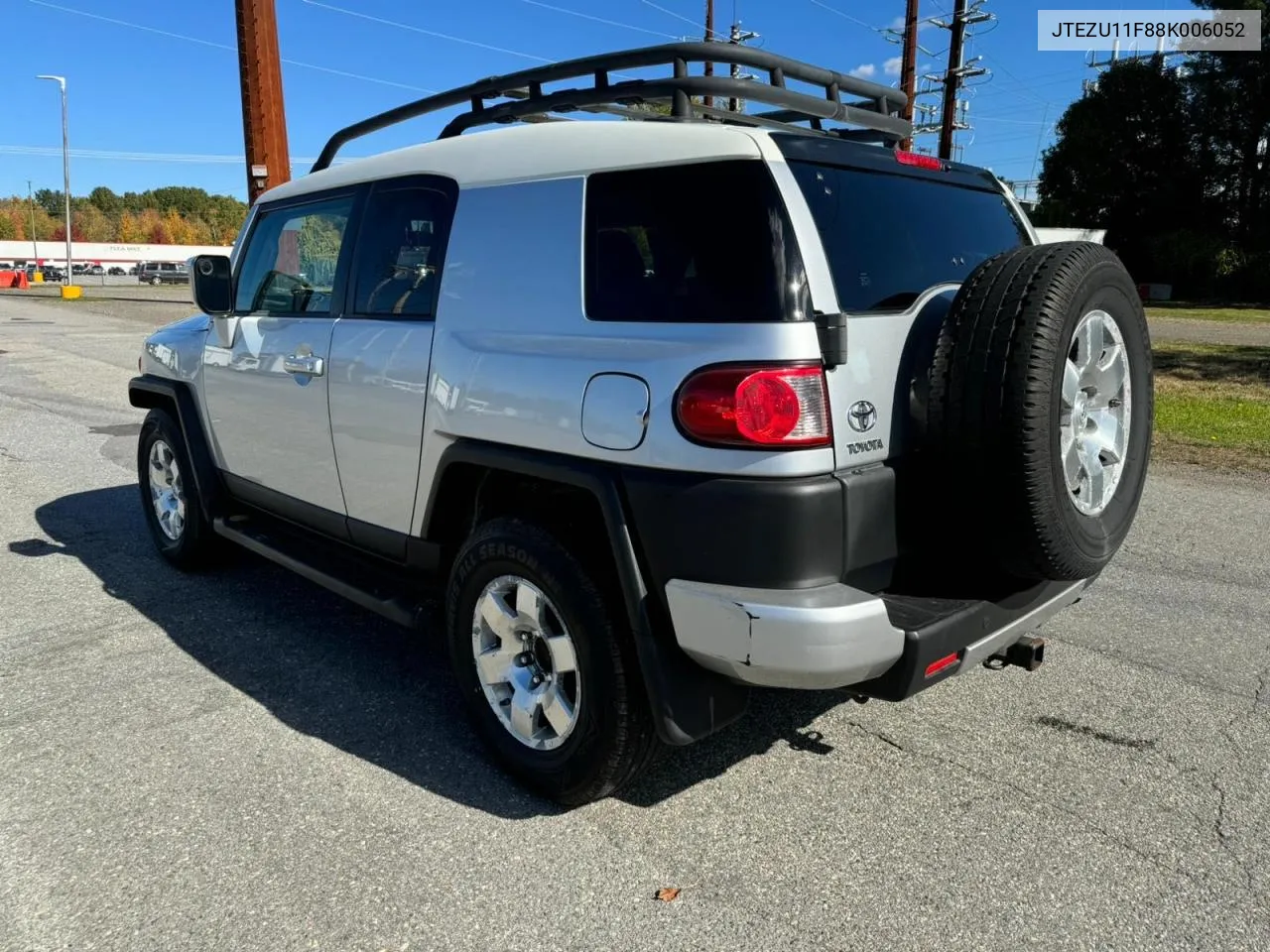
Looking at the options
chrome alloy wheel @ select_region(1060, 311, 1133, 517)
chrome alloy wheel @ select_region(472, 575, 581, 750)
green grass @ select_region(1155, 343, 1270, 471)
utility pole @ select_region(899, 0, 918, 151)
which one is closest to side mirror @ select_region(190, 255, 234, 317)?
chrome alloy wheel @ select_region(472, 575, 581, 750)

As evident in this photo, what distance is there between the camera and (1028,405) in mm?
2414

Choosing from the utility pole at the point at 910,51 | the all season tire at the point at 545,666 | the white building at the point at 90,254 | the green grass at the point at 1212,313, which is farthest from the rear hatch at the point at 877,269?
the white building at the point at 90,254

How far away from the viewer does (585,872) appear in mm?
2625

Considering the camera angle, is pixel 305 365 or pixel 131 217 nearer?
pixel 305 365

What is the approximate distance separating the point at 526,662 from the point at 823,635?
111cm

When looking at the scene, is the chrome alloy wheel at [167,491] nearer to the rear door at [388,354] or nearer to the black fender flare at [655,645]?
the rear door at [388,354]

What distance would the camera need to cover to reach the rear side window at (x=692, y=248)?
95.7 inches

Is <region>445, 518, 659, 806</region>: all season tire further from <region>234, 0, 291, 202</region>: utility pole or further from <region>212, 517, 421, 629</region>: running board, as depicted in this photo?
<region>234, 0, 291, 202</region>: utility pole

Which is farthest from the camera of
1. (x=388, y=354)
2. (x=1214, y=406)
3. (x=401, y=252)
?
(x=1214, y=406)

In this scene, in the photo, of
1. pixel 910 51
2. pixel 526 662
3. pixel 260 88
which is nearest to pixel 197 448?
pixel 526 662

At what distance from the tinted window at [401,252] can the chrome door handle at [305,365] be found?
28cm

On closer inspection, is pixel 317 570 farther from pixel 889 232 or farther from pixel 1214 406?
pixel 1214 406

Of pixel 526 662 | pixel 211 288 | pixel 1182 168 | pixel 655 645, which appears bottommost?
pixel 526 662

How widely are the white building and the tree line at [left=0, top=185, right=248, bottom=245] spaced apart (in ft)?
40.4
